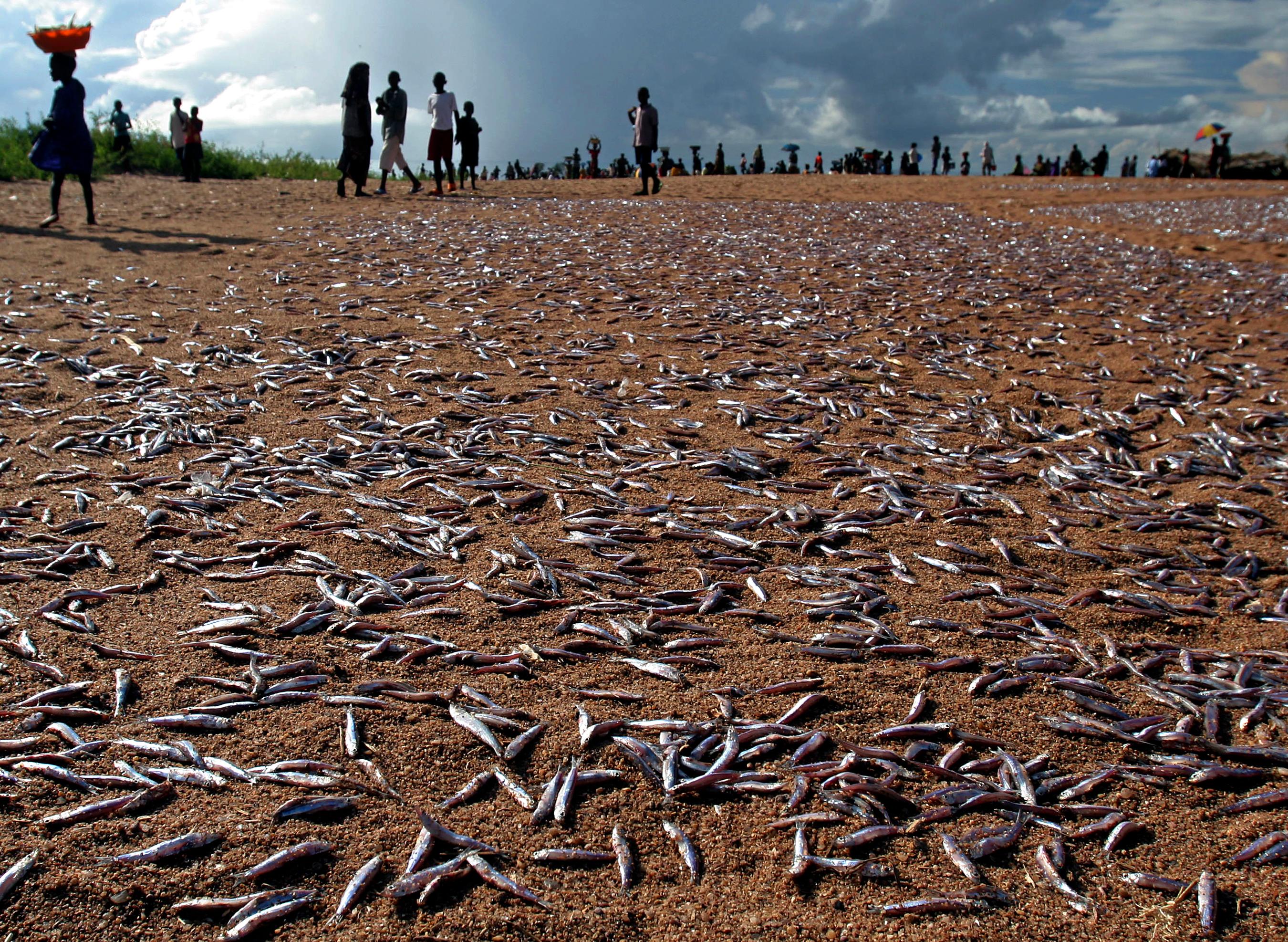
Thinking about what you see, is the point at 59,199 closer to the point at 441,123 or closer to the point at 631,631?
the point at 441,123

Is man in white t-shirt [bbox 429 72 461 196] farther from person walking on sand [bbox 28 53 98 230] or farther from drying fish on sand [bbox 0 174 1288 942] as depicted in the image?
drying fish on sand [bbox 0 174 1288 942]

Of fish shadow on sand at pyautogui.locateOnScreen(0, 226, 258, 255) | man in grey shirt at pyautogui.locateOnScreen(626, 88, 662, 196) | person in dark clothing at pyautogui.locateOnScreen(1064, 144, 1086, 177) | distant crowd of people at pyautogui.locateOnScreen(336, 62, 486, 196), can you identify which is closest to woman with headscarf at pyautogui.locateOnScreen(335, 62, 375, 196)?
distant crowd of people at pyautogui.locateOnScreen(336, 62, 486, 196)

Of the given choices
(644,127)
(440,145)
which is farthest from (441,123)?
(644,127)

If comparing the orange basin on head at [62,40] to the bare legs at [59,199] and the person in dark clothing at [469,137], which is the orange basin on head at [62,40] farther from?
the person in dark clothing at [469,137]

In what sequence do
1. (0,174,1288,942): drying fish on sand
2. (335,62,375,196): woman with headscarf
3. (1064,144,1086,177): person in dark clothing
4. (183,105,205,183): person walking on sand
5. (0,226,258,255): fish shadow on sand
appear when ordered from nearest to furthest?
(0,174,1288,942): drying fish on sand < (0,226,258,255): fish shadow on sand < (335,62,375,196): woman with headscarf < (183,105,205,183): person walking on sand < (1064,144,1086,177): person in dark clothing

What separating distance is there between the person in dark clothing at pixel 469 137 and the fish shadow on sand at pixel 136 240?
7.50 m

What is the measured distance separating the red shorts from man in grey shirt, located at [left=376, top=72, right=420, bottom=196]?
0.58m

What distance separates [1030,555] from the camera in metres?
4.09

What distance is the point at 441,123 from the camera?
17.0 m

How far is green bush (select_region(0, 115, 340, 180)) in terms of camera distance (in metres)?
18.7

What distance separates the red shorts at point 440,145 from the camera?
17.2 meters

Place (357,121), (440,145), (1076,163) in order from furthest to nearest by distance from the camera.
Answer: (1076,163) → (440,145) → (357,121)

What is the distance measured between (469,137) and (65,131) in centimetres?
925

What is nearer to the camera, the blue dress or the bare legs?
the blue dress
